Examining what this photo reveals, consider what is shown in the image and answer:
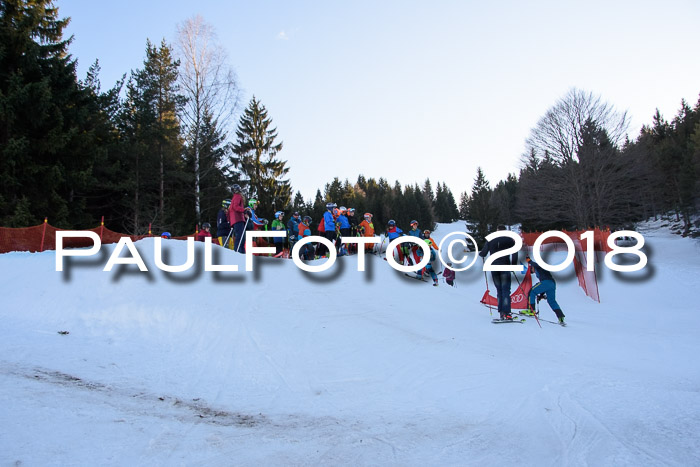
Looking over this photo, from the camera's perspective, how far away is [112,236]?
14148 millimetres

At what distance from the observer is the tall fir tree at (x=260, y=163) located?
1314 inches

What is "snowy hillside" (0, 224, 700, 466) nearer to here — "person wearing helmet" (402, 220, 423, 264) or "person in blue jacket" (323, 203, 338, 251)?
"person wearing helmet" (402, 220, 423, 264)

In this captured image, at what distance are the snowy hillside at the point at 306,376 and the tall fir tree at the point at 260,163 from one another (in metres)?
24.7

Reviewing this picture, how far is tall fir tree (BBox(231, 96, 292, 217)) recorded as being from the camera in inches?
1314

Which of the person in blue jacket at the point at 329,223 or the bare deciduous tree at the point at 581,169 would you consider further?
the bare deciduous tree at the point at 581,169

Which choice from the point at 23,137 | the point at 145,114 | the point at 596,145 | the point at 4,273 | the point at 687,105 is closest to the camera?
the point at 4,273

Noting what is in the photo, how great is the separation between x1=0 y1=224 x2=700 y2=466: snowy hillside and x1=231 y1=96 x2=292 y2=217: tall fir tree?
24.7 metres

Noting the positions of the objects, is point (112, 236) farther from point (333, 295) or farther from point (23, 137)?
point (333, 295)

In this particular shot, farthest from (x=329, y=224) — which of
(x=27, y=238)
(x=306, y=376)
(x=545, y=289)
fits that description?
(x=27, y=238)

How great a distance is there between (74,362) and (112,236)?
11004mm

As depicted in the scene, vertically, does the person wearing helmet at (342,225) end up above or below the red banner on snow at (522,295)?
above

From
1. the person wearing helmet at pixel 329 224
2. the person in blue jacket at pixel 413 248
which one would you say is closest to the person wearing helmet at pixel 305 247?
the person wearing helmet at pixel 329 224

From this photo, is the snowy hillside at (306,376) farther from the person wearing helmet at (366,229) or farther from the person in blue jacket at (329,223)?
the person wearing helmet at (366,229)

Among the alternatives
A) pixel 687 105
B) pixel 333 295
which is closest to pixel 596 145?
pixel 333 295
